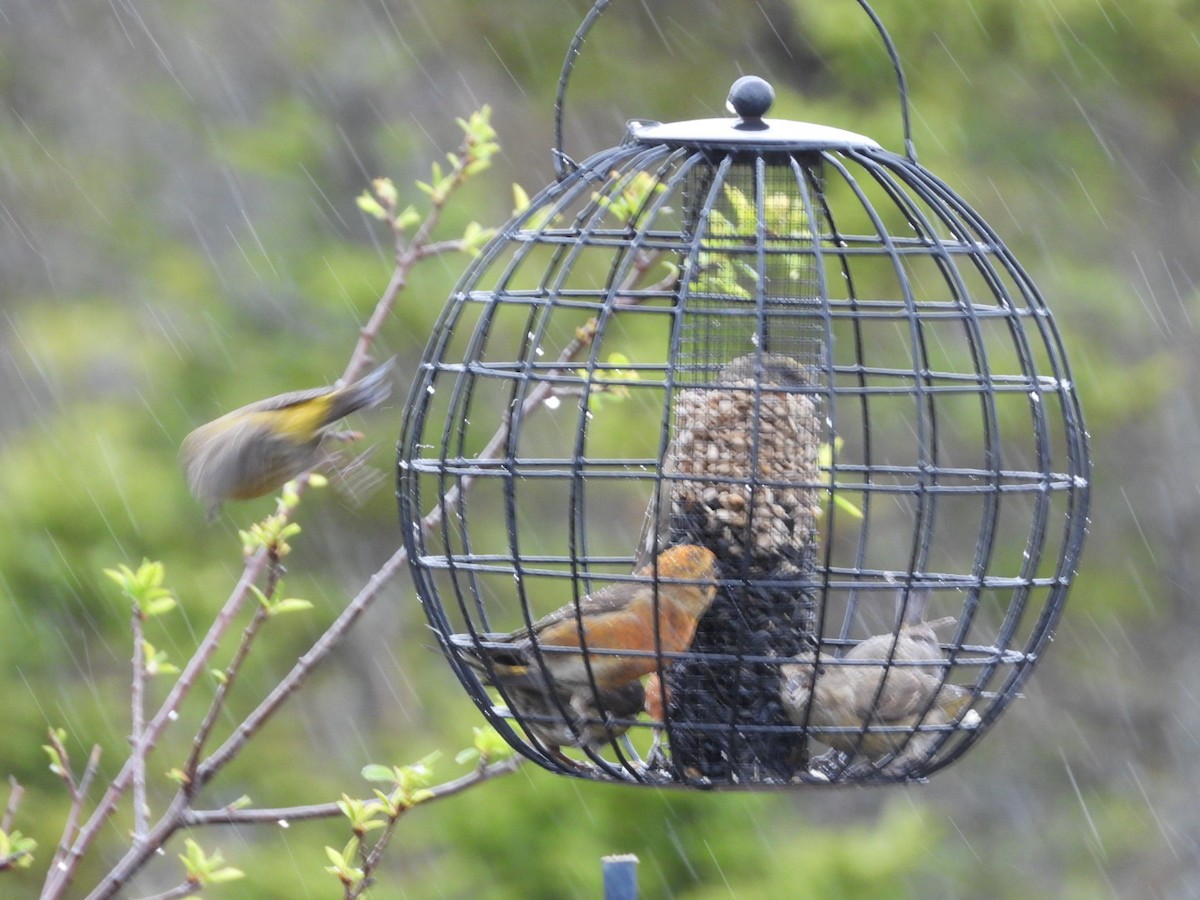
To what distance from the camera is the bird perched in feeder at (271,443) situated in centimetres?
427

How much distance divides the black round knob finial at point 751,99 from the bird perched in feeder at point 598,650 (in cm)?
83

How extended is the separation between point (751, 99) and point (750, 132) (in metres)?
0.08

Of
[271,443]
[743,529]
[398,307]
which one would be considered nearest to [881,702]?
[743,529]

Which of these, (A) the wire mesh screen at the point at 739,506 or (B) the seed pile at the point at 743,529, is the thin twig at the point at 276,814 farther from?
(B) the seed pile at the point at 743,529

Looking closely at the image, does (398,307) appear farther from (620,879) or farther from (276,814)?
(620,879)

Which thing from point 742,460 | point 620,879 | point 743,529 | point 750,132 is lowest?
point 620,879

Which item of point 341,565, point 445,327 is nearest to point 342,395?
point 445,327

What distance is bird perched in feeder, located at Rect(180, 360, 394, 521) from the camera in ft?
14.0

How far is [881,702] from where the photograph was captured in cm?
307

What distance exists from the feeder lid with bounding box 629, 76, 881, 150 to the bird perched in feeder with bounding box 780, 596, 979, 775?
3.06ft

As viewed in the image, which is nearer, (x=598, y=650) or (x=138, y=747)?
(x=598, y=650)

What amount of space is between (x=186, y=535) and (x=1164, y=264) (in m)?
5.79

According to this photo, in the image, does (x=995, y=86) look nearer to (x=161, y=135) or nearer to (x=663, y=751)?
(x=161, y=135)

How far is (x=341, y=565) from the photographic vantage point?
9.33 meters
